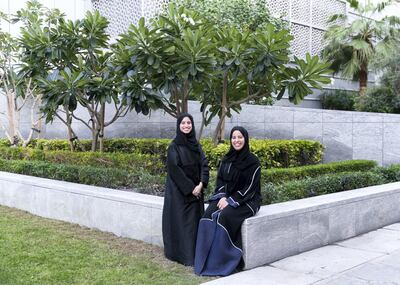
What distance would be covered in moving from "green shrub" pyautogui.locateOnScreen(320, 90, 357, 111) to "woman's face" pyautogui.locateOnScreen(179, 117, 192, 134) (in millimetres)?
13756

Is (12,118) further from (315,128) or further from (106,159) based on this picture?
(315,128)

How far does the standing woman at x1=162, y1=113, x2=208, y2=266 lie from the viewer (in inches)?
218

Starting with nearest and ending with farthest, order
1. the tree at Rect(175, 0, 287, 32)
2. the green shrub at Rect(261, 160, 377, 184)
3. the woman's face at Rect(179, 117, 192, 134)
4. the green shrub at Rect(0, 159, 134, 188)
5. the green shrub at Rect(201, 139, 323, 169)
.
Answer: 1. the woman's face at Rect(179, 117, 192, 134)
2. the green shrub at Rect(261, 160, 377, 184)
3. the green shrub at Rect(0, 159, 134, 188)
4. the green shrub at Rect(201, 139, 323, 169)
5. the tree at Rect(175, 0, 287, 32)

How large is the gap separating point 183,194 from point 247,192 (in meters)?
0.75

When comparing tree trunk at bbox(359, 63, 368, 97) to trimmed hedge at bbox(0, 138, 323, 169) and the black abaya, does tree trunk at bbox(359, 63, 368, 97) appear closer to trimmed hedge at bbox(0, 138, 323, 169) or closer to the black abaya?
trimmed hedge at bbox(0, 138, 323, 169)

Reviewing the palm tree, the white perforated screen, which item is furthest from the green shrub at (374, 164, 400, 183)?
the white perforated screen

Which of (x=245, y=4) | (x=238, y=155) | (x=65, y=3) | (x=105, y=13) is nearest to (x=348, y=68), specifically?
(x=245, y=4)

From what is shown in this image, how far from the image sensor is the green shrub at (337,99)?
18250 mm

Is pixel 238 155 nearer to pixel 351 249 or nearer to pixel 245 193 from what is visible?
pixel 245 193

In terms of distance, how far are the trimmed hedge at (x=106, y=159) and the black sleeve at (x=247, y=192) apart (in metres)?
3.78

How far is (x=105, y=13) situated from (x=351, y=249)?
1089cm

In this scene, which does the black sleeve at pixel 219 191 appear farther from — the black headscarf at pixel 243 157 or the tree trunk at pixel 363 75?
the tree trunk at pixel 363 75

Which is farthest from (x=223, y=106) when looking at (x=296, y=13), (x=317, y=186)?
(x=296, y=13)

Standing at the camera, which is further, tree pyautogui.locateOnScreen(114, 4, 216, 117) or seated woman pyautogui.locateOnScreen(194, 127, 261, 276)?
tree pyautogui.locateOnScreen(114, 4, 216, 117)
